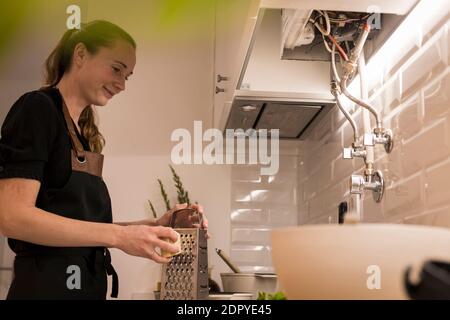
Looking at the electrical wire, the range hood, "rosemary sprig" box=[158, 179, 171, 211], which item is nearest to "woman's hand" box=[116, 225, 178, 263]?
the range hood

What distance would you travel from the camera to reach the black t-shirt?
913mm

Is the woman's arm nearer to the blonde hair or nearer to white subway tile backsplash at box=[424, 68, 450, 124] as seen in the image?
the blonde hair

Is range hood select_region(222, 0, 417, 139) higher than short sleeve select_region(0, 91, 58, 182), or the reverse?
range hood select_region(222, 0, 417, 139)

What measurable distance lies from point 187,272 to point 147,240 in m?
0.13

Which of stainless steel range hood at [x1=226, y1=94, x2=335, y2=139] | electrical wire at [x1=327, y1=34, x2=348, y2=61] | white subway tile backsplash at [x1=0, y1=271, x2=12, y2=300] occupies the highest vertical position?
electrical wire at [x1=327, y1=34, x2=348, y2=61]

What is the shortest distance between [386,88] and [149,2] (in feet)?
4.41

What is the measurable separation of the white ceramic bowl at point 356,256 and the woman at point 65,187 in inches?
12.3

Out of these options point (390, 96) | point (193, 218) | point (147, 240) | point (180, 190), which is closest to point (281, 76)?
point (390, 96)

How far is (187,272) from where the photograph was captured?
2.88 feet

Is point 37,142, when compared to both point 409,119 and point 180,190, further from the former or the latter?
point 180,190

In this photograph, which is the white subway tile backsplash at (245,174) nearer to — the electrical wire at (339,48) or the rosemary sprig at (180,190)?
the rosemary sprig at (180,190)

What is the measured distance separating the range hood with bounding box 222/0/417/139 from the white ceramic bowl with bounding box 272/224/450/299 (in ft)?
1.86

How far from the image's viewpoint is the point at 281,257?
49cm

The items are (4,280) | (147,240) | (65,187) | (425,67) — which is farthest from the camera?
(4,280)
